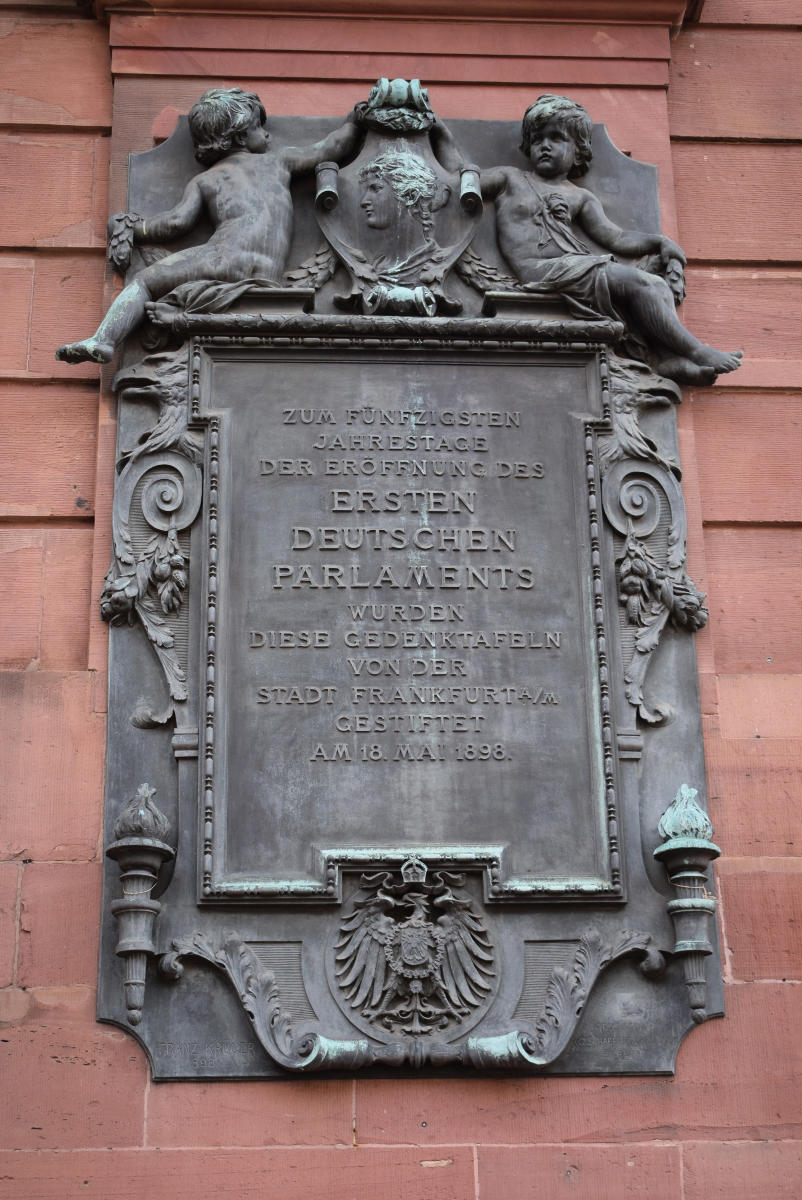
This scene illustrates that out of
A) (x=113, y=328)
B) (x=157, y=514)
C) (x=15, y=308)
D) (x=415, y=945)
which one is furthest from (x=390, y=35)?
(x=415, y=945)

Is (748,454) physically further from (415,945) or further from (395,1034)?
(395,1034)

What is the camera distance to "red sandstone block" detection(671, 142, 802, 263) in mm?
9219

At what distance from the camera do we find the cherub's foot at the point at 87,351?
8.25m

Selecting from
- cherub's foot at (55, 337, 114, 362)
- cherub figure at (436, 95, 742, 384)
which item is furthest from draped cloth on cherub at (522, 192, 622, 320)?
cherub's foot at (55, 337, 114, 362)

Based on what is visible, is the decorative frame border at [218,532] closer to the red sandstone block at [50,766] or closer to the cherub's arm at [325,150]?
the red sandstone block at [50,766]

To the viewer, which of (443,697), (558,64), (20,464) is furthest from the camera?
(558,64)

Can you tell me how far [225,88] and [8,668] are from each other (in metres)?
3.40

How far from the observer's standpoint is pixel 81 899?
7656 mm

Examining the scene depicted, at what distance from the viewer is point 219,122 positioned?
879 cm

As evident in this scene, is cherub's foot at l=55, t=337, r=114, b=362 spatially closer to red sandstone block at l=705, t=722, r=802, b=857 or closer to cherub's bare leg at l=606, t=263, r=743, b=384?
cherub's bare leg at l=606, t=263, r=743, b=384

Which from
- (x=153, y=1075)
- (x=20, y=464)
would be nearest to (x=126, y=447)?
(x=20, y=464)

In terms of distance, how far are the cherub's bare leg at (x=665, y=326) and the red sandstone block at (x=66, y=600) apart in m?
3.06

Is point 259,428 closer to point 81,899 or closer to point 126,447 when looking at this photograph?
point 126,447

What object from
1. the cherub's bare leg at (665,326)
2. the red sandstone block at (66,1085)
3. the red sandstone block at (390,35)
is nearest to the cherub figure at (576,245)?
the cherub's bare leg at (665,326)
